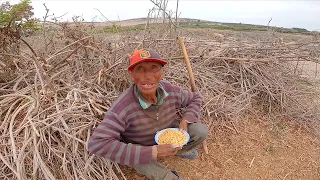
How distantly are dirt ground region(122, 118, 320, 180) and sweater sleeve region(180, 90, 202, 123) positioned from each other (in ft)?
1.35

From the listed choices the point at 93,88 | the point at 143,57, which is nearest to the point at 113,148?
the point at 143,57

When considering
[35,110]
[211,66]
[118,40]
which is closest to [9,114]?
[35,110]

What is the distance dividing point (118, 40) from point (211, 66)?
119 cm

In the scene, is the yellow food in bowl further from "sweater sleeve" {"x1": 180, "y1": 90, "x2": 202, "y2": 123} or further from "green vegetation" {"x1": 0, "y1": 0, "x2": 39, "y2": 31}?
"green vegetation" {"x1": 0, "y1": 0, "x2": 39, "y2": 31}

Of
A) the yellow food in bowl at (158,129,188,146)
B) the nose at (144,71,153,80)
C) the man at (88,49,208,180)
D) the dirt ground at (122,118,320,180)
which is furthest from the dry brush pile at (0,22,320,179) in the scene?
the nose at (144,71,153,80)

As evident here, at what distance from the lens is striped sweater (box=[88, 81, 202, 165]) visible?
6.04ft

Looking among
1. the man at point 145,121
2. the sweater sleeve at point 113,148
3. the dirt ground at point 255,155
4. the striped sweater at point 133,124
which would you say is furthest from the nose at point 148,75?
the dirt ground at point 255,155

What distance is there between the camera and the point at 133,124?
2.08 m

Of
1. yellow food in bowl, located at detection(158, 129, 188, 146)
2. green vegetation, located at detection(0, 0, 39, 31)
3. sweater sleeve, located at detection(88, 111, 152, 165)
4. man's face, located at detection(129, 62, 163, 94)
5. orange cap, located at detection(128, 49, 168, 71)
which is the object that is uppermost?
green vegetation, located at detection(0, 0, 39, 31)

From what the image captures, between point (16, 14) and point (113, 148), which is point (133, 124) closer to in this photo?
point (113, 148)

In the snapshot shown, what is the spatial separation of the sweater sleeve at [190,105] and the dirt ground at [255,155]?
0.41 meters

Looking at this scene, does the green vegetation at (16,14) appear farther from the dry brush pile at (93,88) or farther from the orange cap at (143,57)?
the orange cap at (143,57)

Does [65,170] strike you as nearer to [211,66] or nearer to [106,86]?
[106,86]

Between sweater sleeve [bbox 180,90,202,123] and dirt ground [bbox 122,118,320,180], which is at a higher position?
sweater sleeve [bbox 180,90,202,123]
